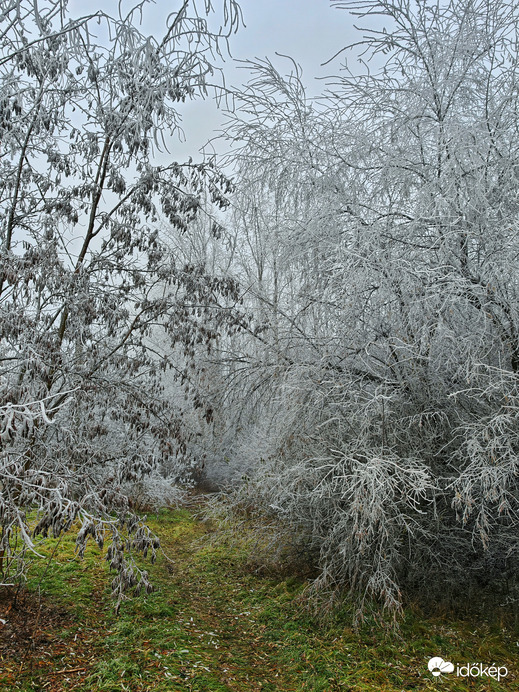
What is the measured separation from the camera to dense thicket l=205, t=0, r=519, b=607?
13.1 feet

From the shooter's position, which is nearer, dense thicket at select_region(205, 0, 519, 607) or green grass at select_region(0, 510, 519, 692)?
green grass at select_region(0, 510, 519, 692)

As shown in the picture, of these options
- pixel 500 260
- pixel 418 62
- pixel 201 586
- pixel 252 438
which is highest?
pixel 418 62

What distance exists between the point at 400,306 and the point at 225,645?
11.0 ft

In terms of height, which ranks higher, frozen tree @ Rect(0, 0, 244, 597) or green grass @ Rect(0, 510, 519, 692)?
frozen tree @ Rect(0, 0, 244, 597)

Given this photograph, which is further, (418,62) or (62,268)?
(418,62)

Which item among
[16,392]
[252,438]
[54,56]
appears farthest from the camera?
[252,438]

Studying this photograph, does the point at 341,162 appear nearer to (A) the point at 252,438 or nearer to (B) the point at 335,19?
(B) the point at 335,19

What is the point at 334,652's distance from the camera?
13.7 feet

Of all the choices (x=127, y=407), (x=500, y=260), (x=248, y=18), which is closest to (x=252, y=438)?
(x=127, y=407)

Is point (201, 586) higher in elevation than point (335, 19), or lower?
lower

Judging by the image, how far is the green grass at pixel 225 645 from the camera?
11.6 ft

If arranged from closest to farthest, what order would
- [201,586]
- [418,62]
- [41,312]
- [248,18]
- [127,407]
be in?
1. [248,18]
2. [41,312]
3. [127,407]
4. [418,62]
5. [201,586]

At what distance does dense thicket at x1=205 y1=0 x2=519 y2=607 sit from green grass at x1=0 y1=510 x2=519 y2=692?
45cm

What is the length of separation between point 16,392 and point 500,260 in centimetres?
374
